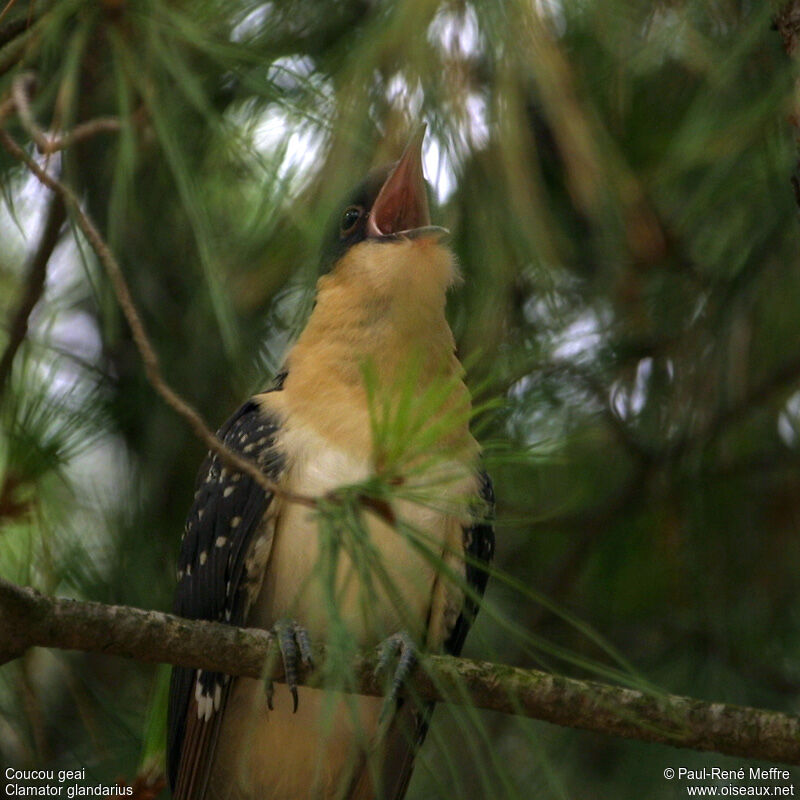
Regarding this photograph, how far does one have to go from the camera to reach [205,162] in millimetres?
2869

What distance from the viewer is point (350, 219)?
2990mm

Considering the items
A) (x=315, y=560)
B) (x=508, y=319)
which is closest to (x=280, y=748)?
(x=315, y=560)

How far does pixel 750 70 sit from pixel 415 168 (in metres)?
0.79

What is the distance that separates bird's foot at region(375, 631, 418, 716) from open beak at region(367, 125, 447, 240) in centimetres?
94

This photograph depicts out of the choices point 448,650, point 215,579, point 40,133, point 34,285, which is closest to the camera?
point 40,133

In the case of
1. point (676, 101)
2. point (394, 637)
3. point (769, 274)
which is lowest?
point (394, 637)

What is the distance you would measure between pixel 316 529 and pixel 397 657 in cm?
33

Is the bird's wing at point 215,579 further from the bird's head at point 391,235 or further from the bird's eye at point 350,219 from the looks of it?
the bird's eye at point 350,219

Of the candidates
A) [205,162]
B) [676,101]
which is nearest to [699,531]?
[676,101]

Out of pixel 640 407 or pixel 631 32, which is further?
pixel 640 407

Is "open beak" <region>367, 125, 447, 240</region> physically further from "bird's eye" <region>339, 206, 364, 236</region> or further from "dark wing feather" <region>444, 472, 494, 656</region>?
"dark wing feather" <region>444, 472, 494, 656</region>

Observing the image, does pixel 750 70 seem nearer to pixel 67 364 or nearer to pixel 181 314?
pixel 181 314

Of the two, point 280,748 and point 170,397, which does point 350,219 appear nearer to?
point 280,748

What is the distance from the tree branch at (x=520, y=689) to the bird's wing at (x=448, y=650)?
641mm
